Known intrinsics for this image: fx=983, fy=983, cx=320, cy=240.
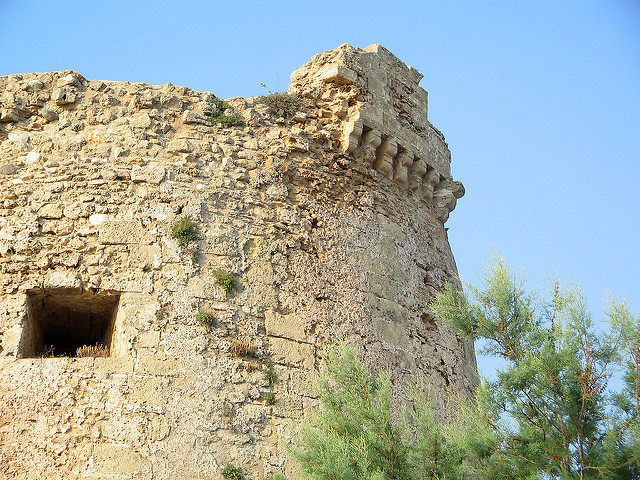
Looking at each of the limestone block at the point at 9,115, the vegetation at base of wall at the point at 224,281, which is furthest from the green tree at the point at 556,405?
the limestone block at the point at 9,115

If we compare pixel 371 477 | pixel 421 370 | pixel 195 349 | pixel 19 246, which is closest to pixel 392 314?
pixel 421 370

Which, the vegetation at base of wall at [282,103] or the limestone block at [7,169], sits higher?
the vegetation at base of wall at [282,103]

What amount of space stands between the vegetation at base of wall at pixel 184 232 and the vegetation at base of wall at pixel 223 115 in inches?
52.8

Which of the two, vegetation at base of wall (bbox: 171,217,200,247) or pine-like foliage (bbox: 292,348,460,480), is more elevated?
vegetation at base of wall (bbox: 171,217,200,247)

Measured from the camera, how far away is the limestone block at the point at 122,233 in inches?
359

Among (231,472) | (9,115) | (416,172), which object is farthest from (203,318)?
(416,172)

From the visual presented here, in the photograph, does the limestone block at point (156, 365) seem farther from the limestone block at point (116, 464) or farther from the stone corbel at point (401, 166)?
the stone corbel at point (401, 166)

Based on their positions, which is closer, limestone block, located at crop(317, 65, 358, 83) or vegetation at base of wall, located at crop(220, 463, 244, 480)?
vegetation at base of wall, located at crop(220, 463, 244, 480)

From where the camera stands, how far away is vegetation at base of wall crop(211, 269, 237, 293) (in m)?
9.17

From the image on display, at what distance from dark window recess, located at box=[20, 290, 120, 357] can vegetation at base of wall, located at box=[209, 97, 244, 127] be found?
7.44ft

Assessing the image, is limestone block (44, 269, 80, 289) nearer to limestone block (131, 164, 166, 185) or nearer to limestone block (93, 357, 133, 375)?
limestone block (93, 357, 133, 375)

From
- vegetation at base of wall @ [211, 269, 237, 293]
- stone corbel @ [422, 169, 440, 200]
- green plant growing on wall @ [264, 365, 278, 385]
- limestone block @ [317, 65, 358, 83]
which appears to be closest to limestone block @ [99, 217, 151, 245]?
vegetation at base of wall @ [211, 269, 237, 293]

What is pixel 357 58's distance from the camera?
1101 centimetres

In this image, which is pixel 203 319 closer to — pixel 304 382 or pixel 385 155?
pixel 304 382
